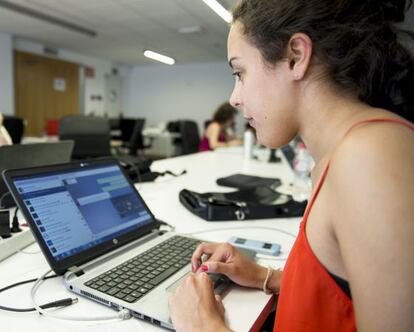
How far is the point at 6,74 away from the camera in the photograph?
19.8ft

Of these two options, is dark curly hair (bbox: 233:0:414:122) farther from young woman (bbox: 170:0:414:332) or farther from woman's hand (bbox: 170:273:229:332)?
woman's hand (bbox: 170:273:229:332)

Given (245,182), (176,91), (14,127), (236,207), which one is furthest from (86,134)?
(176,91)

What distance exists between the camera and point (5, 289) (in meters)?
0.67

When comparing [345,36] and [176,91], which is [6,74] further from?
[345,36]

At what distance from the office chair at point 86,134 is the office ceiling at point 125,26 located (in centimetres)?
151

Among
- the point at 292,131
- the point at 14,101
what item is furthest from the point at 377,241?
the point at 14,101

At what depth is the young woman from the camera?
423 mm

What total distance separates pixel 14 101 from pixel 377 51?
A: 703cm

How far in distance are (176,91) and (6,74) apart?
4025mm

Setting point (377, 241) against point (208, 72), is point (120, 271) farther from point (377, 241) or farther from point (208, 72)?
point (208, 72)

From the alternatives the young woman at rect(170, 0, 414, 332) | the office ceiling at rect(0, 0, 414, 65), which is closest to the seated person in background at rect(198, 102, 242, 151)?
the office ceiling at rect(0, 0, 414, 65)

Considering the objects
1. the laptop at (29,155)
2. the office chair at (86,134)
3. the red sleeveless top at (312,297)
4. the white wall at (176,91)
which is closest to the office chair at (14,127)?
the office chair at (86,134)

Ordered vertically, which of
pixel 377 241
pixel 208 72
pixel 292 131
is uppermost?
pixel 208 72

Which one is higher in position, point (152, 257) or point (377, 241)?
point (377, 241)
